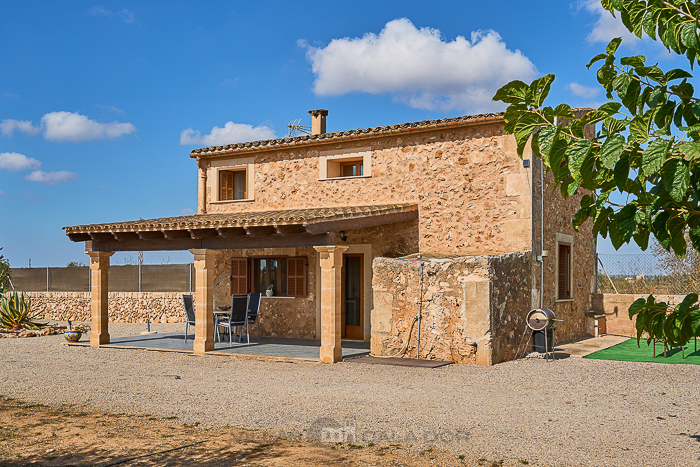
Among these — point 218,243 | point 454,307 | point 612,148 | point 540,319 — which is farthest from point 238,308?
point 612,148

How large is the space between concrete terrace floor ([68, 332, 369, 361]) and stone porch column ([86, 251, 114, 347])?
0.29m

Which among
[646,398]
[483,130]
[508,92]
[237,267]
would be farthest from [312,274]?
[508,92]

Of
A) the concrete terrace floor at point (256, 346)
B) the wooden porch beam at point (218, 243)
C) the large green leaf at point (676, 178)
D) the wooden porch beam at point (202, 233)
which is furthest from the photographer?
the wooden porch beam at point (202, 233)

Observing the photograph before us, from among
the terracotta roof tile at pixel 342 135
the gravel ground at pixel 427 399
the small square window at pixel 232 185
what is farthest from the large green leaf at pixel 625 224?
the small square window at pixel 232 185

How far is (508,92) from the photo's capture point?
95.0 inches

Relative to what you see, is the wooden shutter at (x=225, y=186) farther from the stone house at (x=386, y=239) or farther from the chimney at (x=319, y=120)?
the chimney at (x=319, y=120)

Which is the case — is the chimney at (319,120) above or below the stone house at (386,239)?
above

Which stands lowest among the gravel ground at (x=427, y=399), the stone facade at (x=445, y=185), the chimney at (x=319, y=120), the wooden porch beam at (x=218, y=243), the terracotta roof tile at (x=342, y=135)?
the gravel ground at (x=427, y=399)

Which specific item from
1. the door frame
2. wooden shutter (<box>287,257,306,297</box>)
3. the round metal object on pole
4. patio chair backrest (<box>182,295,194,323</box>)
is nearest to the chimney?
wooden shutter (<box>287,257,306,297</box>)

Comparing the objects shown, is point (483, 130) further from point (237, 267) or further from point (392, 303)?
point (237, 267)

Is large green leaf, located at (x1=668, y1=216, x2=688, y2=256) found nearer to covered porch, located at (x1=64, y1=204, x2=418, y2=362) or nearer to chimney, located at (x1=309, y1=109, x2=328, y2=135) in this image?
covered porch, located at (x1=64, y1=204, x2=418, y2=362)

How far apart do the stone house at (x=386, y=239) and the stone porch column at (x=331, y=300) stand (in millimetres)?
22

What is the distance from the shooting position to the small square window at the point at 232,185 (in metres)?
14.2

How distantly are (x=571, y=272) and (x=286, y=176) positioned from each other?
626 cm
